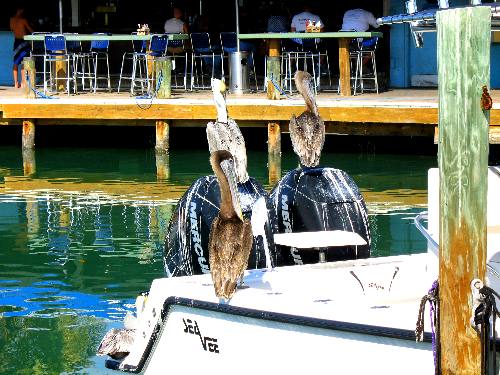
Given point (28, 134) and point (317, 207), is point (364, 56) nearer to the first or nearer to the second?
point (28, 134)

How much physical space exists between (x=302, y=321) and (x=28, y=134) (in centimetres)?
1317

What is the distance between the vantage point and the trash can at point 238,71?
66.3 ft

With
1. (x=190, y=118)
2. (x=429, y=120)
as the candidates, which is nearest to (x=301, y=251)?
(x=429, y=120)

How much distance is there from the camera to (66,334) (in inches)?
413

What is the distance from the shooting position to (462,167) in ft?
20.8

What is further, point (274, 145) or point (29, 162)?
point (29, 162)

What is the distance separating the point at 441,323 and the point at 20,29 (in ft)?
54.8

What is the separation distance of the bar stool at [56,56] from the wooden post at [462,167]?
14138 mm

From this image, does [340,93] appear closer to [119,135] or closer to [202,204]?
[119,135]

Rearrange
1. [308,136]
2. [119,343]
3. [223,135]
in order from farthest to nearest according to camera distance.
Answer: [308,136] < [223,135] < [119,343]

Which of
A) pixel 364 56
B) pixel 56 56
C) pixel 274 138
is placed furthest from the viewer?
pixel 364 56

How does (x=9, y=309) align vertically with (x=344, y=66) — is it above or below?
below

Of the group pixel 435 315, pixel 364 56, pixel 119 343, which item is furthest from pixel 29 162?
pixel 435 315

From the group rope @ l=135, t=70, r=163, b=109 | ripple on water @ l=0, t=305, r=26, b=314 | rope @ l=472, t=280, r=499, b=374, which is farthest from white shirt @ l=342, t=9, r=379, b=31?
rope @ l=472, t=280, r=499, b=374
